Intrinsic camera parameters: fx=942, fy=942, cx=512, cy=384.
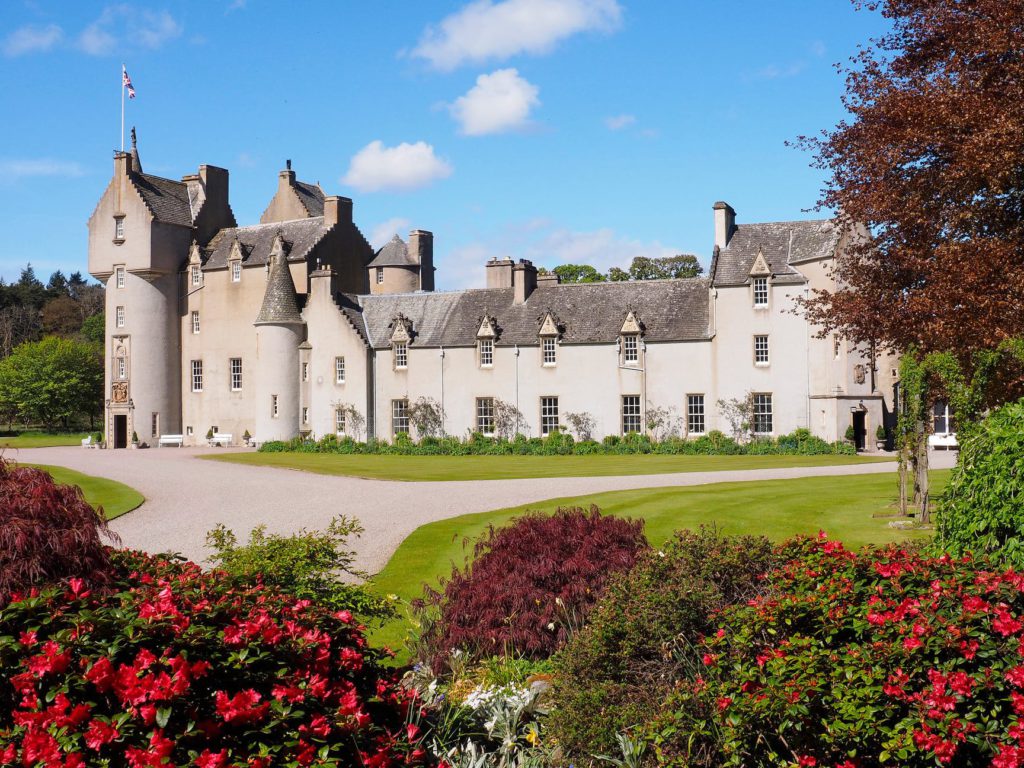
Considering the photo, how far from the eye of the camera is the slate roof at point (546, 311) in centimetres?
4353

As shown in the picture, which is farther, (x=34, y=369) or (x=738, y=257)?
(x=34, y=369)

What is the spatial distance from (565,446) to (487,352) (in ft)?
22.9

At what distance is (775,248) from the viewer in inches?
1639

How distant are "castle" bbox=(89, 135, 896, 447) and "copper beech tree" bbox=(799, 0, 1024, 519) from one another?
513 inches

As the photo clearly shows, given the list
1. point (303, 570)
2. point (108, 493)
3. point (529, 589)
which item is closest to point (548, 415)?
point (108, 493)

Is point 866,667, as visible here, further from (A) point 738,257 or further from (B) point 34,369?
(B) point 34,369

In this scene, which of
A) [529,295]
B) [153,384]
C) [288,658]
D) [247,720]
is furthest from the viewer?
[153,384]

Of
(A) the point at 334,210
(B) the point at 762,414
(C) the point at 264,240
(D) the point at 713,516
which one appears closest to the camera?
(D) the point at 713,516

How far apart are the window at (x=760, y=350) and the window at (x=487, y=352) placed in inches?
493

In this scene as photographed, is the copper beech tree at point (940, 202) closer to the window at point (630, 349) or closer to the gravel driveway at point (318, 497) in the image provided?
the gravel driveway at point (318, 497)

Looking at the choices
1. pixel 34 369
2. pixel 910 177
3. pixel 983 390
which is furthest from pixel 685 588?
pixel 34 369

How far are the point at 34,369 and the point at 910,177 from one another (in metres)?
71.8

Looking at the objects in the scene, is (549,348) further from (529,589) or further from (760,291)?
(529,589)

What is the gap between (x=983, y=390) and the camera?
15281 mm
